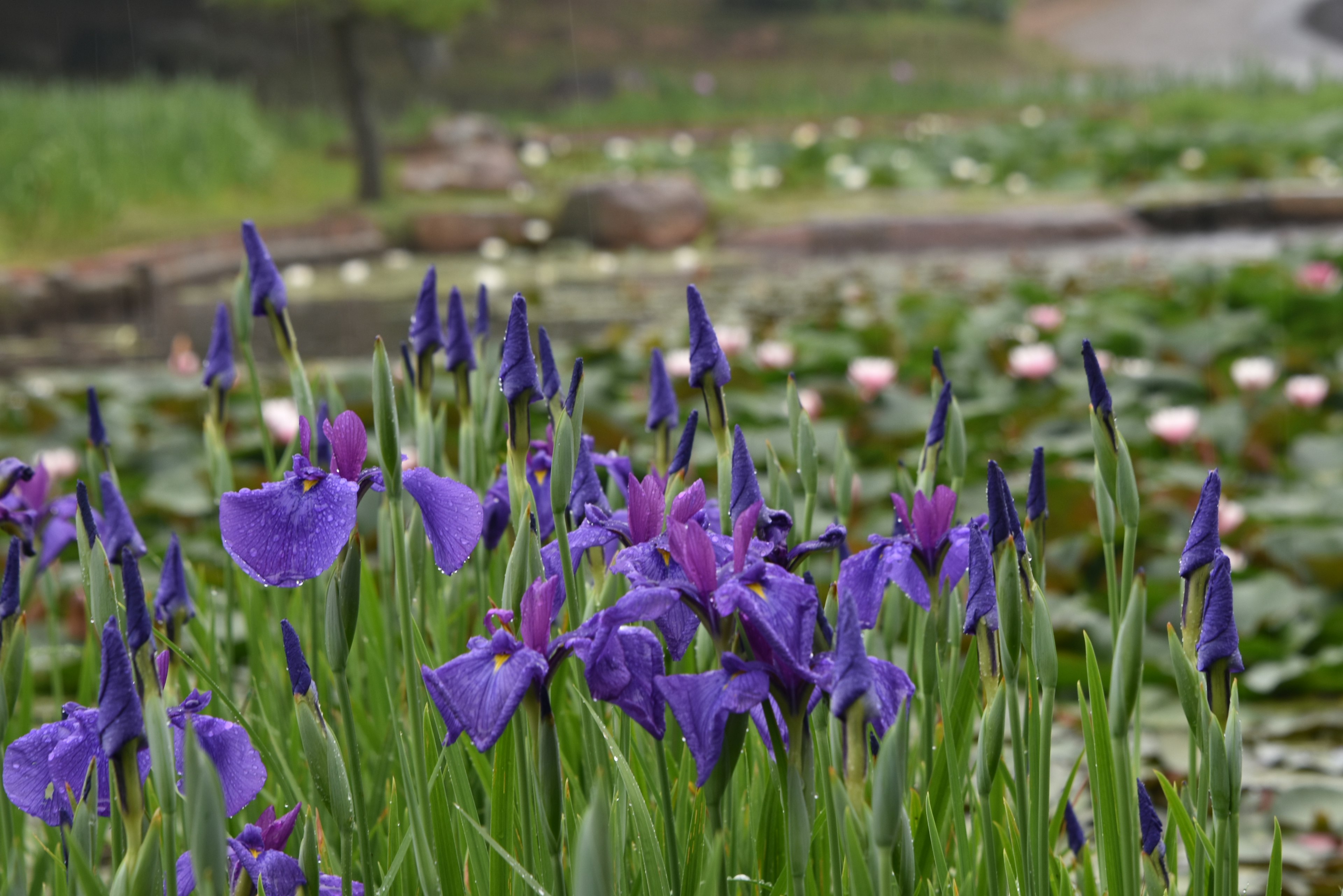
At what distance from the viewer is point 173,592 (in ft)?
3.05

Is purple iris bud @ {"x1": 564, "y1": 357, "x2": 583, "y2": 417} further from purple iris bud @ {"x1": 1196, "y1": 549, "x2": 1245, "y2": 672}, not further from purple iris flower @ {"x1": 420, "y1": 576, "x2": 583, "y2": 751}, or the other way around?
purple iris bud @ {"x1": 1196, "y1": 549, "x2": 1245, "y2": 672}

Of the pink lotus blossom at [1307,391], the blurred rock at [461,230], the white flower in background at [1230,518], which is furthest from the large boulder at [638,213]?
the white flower in background at [1230,518]

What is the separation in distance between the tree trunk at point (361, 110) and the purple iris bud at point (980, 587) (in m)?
10.8

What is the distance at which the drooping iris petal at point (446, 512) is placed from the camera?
774 mm

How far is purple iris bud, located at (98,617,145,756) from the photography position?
63 cm

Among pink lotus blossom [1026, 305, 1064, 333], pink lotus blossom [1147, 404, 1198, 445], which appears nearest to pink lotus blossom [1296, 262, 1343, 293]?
pink lotus blossom [1026, 305, 1064, 333]

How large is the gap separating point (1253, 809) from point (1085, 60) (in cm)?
2596

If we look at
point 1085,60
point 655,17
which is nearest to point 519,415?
point 655,17

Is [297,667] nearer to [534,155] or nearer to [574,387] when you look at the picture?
[574,387]

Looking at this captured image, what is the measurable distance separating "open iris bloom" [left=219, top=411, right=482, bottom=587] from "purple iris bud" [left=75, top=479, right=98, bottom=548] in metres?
0.08

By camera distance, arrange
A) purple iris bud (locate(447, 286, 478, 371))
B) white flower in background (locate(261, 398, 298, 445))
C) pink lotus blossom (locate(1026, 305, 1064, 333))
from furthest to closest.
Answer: pink lotus blossom (locate(1026, 305, 1064, 333)) → white flower in background (locate(261, 398, 298, 445)) → purple iris bud (locate(447, 286, 478, 371))

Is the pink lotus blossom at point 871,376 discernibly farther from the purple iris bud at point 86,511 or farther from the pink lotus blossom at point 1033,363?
the purple iris bud at point 86,511

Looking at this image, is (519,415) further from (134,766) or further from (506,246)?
(506,246)

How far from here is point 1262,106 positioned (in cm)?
1395
